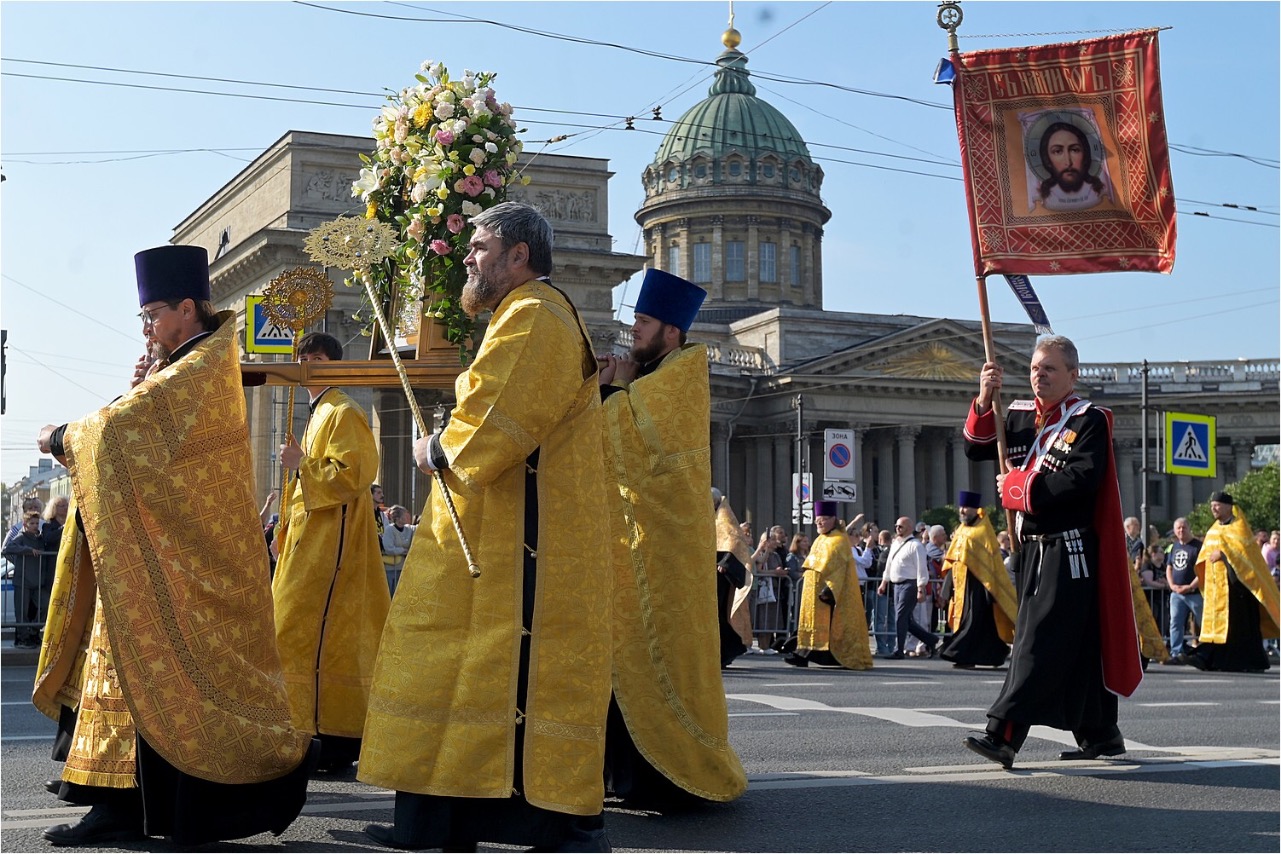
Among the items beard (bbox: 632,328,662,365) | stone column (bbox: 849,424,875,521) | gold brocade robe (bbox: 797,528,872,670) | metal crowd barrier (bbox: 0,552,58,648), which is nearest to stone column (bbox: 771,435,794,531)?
stone column (bbox: 849,424,875,521)

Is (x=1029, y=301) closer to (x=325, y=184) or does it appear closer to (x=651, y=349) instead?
(x=651, y=349)

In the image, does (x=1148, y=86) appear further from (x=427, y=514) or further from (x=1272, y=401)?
(x=1272, y=401)

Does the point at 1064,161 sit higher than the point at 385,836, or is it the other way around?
the point at 1064,161

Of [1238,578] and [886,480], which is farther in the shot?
[886,480]

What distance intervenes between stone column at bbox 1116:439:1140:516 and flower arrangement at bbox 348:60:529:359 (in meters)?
66.8

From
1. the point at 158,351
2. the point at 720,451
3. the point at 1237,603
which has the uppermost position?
the point at 720,451

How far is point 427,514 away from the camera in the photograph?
518 cm

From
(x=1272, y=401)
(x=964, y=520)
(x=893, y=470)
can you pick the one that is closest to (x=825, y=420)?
(x=893, y=470)

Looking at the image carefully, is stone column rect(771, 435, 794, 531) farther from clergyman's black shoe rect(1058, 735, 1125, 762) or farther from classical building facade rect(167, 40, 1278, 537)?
clergyman's black shoe rect(1058, 735, 1125, 762)

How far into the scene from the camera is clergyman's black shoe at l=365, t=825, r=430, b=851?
16.2 feet

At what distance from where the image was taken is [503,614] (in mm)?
5035

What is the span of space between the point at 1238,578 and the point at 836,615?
15.4 feet

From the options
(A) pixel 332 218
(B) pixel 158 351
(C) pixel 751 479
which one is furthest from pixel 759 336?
(B) pixel 158 351

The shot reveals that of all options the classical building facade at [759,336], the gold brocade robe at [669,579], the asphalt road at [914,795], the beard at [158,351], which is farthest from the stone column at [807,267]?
the beard at [158,351]
